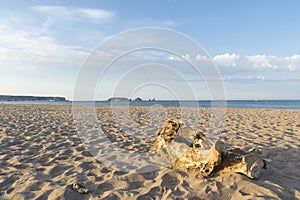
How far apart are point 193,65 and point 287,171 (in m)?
3.94

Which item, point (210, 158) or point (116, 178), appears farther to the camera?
point (116, 178)

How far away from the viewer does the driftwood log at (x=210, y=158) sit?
12.3 feet

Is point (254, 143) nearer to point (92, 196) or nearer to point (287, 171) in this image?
point (287, 171)

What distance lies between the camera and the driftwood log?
3744 mm

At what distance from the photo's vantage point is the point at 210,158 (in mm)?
3836

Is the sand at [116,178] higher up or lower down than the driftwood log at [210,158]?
lower down

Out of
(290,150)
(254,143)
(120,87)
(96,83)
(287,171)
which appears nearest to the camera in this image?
(287,171)

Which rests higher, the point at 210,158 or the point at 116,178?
the point at 210,158

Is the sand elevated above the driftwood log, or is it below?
below

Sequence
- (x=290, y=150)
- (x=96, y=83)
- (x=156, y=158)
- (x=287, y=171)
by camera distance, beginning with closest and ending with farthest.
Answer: (x=287, y=171), (x=156, y=158), (x=290, y=150), (x=96, y=83)

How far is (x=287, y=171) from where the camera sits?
4.21m

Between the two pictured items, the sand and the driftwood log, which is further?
the driftwood log

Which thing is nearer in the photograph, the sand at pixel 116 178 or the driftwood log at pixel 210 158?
the sand at pixel 116 178

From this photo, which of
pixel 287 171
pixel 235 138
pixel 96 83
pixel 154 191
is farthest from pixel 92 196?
pixel 235 138
